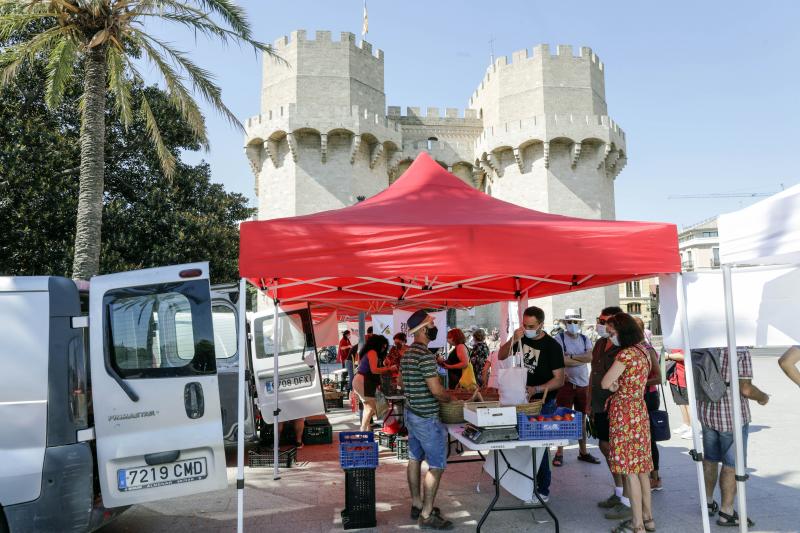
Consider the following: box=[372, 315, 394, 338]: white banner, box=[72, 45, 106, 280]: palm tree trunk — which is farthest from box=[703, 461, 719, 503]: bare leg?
box=[372, 315, 394, 338]: white banner

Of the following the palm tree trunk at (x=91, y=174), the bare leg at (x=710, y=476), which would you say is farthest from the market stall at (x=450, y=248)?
the palm tree trunk at (x=91, y=174)

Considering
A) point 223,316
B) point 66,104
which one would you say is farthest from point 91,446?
point 66,104

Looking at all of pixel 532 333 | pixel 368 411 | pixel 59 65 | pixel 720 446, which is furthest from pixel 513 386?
pixel 59 65

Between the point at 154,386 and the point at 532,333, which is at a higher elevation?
the point at 532,333

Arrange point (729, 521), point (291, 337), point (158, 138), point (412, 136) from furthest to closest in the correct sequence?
point (412, 136) < point (158, 138) < point (291, 337) < point (729, 521)

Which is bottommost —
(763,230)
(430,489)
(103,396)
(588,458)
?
(588,458)

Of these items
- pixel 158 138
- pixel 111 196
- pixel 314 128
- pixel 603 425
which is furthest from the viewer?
pixel 314 128

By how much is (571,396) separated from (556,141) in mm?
26334

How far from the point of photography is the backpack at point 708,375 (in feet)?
14.7

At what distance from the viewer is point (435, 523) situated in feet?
14.5

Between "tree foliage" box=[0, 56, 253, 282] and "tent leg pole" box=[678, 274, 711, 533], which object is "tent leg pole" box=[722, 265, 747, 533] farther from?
"tree foliage" box=[0, 56, 253, 282]

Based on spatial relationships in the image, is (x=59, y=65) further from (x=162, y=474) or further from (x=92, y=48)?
(x=162, y=474)

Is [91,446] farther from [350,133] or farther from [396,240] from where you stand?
[350,133]

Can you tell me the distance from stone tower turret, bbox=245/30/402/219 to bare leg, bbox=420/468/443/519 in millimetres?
24473
